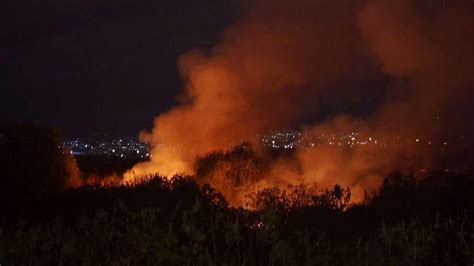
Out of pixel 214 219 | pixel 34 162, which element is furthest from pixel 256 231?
pixel 34 162

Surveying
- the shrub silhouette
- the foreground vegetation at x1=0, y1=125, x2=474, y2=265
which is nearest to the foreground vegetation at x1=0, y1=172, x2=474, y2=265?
the foreground vegetation at x1=0, y1=125, x2=474, y2=265

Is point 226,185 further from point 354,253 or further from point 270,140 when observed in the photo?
point 354,253

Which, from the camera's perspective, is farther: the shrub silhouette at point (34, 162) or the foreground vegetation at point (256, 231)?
the shrub silhouette at point (34, 162)

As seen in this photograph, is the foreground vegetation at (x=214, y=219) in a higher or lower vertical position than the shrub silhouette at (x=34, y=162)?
lower

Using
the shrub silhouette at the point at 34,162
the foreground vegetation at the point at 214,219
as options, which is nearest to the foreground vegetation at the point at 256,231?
the foreground vegetation at the point at 214,219

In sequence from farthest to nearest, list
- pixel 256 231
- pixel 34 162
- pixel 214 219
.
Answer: pixel 34 162, pixel 214 219, pixel 256 231

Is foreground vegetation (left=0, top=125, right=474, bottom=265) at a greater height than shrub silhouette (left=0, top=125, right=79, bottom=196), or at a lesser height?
lesser

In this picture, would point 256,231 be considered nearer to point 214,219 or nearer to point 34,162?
point 214,219

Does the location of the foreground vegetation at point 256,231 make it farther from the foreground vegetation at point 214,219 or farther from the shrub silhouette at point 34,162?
the shrub silhouette at point 34,162

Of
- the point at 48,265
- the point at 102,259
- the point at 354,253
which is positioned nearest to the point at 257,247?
the point at 354,253

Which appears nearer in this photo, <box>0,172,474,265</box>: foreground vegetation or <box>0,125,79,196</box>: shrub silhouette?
<box>0,172,474,265</box>: foreground vegetation

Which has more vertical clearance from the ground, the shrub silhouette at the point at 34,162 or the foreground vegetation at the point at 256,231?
the shrub silhouette at the point at 34,162

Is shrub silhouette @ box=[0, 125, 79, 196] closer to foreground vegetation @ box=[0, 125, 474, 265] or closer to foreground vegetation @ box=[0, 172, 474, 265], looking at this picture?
foreground vegetation @ box=[0, 125, 474, 265]

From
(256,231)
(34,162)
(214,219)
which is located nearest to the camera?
(256,231)
